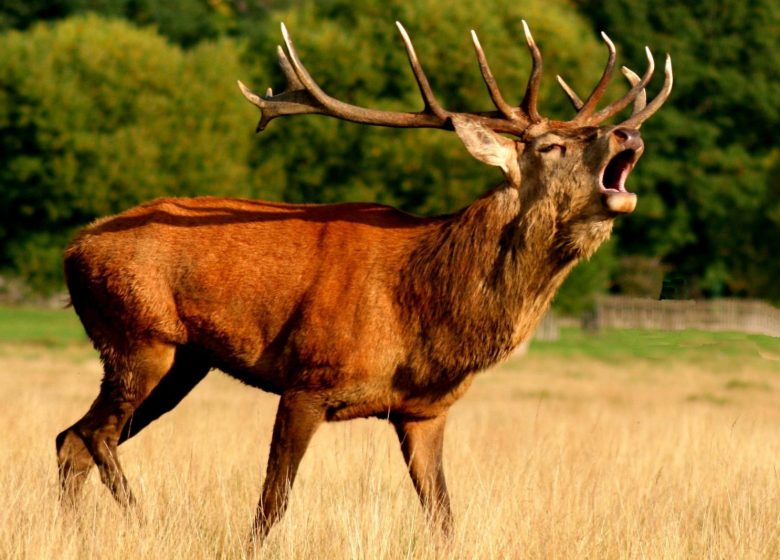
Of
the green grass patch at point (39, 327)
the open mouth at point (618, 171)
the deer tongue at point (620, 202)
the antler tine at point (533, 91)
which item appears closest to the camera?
the deer tongue at point (620, 202)

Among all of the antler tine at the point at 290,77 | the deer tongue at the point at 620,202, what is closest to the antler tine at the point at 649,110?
the deer tongue at the point at 620,202

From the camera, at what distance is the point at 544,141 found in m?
6.57

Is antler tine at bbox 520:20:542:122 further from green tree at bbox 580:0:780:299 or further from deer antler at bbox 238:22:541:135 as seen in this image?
green tree at bbox 580:0:780:299

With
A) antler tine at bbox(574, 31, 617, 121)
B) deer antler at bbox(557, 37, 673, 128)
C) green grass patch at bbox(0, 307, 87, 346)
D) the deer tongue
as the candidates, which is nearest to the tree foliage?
green grass patch at bbox(0, 307, 87, 346)

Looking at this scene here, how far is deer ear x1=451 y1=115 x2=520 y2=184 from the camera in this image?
6.56m

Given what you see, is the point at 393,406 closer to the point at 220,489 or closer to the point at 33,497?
the point at 220,489

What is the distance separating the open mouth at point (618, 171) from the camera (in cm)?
627

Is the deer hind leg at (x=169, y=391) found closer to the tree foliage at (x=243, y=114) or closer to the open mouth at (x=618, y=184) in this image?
the open mouth at (x=618, y=184)

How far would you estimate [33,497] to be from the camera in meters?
6.51

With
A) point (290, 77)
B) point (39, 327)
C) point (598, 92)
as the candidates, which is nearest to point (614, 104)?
point (598, 92)

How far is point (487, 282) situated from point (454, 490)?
141 cm

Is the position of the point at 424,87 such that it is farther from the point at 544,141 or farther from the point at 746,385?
the point at 746,385

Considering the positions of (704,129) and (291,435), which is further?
(704,129)

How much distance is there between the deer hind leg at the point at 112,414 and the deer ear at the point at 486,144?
5.78 feet
